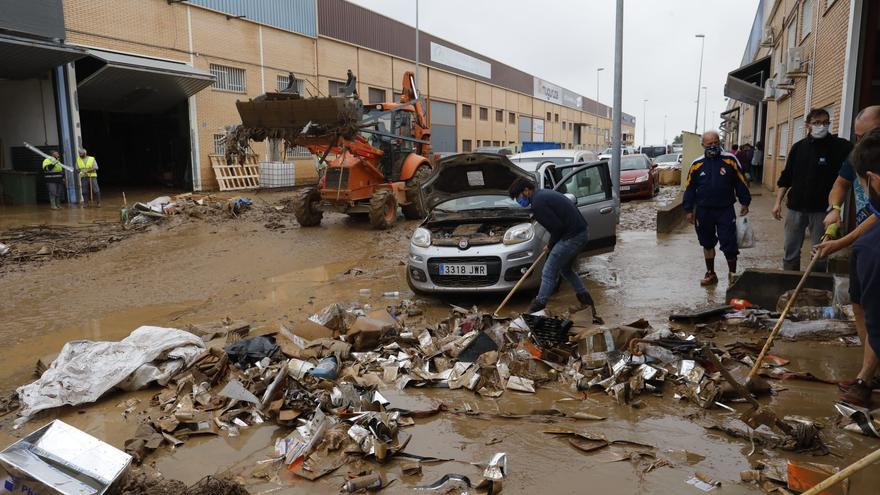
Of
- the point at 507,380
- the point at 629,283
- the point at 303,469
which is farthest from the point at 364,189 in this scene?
the point at 303,469

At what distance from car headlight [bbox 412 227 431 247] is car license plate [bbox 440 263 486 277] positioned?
0.42 metres

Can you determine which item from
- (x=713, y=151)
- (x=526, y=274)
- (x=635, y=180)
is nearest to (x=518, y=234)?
(x=526, y=274)

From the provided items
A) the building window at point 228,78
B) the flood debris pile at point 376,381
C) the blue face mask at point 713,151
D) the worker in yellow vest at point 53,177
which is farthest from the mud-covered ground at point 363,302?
the building window at point 228,78

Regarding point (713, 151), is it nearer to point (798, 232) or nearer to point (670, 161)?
point (798, 232)

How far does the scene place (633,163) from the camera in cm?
2075

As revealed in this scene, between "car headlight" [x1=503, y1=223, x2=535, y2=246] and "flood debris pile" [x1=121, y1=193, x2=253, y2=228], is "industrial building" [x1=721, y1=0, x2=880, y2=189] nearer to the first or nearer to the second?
"car headlight" [x1=503, y1=223, x2=535, y2=246]

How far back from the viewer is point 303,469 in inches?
141

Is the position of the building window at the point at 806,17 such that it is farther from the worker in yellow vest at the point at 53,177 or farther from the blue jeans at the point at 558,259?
the worker in yellow vest at the point at 53,177

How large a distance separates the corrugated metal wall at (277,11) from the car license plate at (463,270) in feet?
66.3

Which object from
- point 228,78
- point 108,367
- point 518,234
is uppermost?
point 228,78

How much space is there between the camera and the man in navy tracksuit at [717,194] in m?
7.14

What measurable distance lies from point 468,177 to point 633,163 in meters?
14.1

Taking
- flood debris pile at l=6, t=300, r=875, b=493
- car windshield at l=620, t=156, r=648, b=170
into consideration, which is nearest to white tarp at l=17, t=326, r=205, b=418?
flood debris pile at l=6, t=300, r=875, b=493

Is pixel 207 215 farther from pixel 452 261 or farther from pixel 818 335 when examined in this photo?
pixel 818 335
